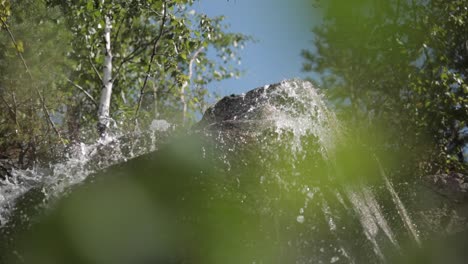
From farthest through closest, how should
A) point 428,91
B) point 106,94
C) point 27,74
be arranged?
point 106,94
point 428,91
point 27,74

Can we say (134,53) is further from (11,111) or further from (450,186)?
(450,186)

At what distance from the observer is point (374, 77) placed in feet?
28.6

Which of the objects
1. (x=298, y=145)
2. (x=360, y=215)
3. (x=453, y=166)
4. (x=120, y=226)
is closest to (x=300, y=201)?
(x=298, y=145)

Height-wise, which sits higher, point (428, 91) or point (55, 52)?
point (55, 52)

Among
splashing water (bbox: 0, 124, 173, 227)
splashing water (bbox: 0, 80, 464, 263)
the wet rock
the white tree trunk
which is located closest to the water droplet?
splashing water (bbox: 0, 80, 464, 263)

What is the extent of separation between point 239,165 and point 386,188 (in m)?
2.43

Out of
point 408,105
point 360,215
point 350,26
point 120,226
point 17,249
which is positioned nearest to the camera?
point 350,26

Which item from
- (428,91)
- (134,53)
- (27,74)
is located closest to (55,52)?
(27,74)

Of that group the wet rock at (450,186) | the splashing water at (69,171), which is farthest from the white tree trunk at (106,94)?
the wet rock at (450,186)

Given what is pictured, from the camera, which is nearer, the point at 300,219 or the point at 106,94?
the point at 300,219

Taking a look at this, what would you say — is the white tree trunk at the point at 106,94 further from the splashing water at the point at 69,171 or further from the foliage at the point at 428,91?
the foliage at the point at 428,91

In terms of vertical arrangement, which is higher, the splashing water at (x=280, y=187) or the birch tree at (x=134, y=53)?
the birch tree at (x=134, y=53)

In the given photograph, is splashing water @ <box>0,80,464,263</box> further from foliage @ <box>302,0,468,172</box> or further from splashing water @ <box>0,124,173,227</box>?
foliage @ <box>302,0,468,172</box>

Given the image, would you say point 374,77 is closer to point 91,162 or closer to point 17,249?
point 91,162
